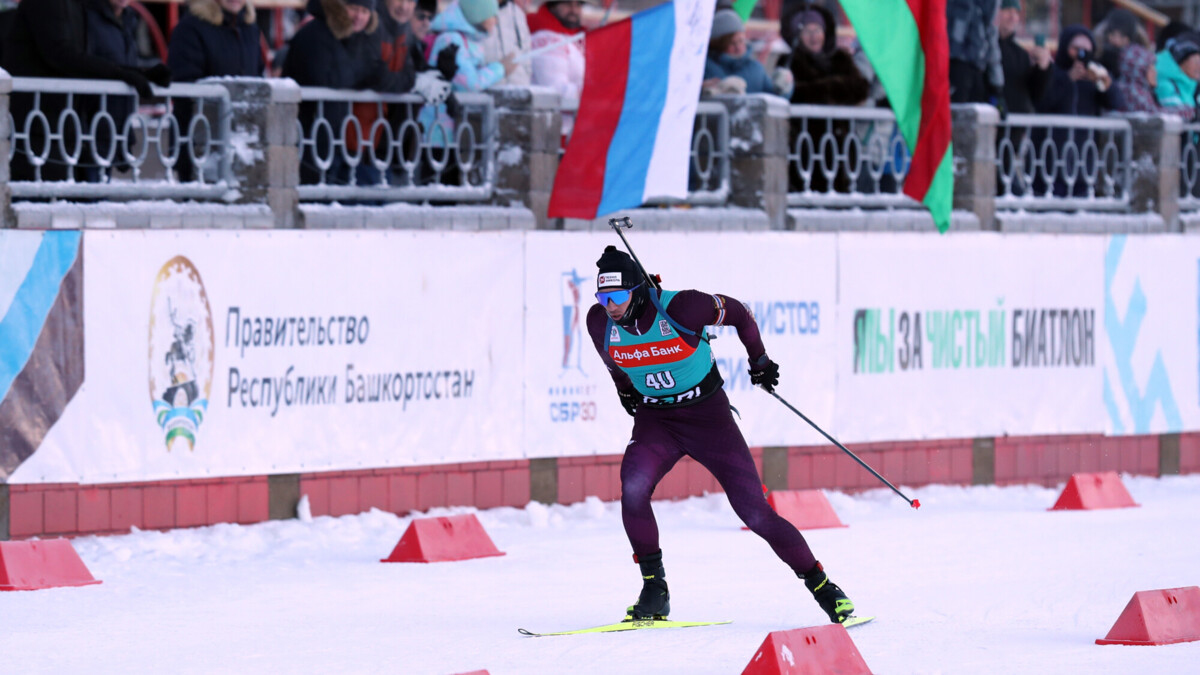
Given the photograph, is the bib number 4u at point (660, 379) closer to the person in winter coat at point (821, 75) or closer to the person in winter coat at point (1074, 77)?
the person in winter coat at point (821, 75)

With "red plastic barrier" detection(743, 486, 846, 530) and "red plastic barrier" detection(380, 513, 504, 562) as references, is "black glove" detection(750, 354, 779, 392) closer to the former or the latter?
"red plastic barrier" detection(380, 513, 504, 562)

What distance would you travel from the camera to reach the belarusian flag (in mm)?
15133

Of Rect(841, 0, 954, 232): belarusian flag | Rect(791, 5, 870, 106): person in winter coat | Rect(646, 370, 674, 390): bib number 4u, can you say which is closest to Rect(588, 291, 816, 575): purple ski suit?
Rect(646, 370, 674, 390): bib number 4u

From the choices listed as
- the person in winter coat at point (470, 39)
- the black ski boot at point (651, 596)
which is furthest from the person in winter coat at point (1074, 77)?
the black ski boot at point (651, 596)

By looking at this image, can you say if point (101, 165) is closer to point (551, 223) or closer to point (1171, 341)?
point (551, 223)

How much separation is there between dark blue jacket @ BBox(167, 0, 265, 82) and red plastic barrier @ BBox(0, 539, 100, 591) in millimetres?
3709

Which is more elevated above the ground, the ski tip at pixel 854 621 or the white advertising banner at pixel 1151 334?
the white advertising banner at pixel 1151 334

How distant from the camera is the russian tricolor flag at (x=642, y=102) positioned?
14133 millimetres

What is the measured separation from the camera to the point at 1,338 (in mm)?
12125

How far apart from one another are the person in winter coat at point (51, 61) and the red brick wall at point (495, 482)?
87.5 inches

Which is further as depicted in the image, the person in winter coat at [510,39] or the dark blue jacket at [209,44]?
the person in winter coat at [510,39]

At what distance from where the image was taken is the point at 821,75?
16.4m

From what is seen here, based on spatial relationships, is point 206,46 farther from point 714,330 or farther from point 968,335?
point 968,335

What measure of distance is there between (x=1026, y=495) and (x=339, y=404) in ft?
21.9
